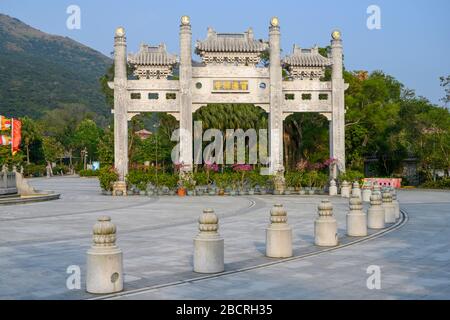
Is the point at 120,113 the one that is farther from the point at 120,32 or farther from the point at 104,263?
the point at 104,263

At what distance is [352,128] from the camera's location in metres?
36.8

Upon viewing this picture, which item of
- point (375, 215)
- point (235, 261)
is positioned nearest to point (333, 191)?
point (375, 215)

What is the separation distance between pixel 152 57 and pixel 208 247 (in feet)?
70.5

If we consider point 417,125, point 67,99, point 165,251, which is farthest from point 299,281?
point 67,99

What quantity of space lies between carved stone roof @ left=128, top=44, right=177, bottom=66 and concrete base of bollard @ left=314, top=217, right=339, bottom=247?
19155 millimetres

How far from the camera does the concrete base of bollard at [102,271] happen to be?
6.38m

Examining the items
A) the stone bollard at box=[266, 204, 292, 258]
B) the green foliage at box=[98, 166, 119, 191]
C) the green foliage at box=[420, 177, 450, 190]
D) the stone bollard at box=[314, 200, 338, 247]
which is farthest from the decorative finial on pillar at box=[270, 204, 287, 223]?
the green foliage at box=[420, 177, 450, 190]

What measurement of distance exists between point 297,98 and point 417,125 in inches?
371

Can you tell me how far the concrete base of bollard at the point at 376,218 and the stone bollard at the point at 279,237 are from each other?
4284mm

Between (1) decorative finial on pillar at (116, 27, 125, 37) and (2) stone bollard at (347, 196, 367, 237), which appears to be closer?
(2) stone bollard at (347, 196, 367, 237)

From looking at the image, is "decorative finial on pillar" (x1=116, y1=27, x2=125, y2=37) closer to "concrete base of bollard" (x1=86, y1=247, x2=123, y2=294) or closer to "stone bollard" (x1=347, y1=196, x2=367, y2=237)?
"stone bollard" (x1=347, y1=196, x2=367, y2=237)

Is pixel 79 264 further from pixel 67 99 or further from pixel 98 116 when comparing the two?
pixel 67 99

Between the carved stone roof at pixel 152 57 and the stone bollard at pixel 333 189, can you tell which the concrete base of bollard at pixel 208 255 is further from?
the carved stone roof at pixel 152 57

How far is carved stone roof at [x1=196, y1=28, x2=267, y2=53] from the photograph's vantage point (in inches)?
1108
